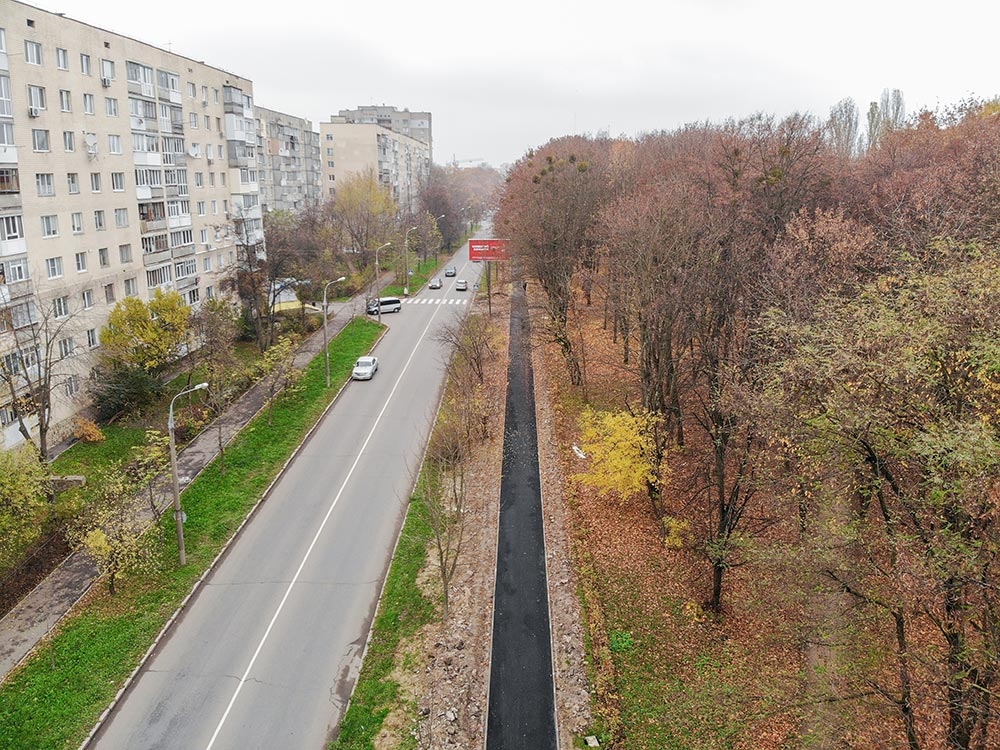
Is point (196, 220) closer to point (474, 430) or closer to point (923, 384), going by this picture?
point (474, 430)

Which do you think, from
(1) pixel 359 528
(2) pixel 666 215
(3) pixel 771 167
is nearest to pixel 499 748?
(1) pixel 359 528

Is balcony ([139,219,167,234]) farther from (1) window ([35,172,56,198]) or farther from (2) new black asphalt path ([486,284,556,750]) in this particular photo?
(2) new black asphalt path ([486,284,556,750])

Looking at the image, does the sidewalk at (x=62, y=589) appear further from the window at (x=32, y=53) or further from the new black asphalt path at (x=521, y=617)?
the window at (x=32, y=53)

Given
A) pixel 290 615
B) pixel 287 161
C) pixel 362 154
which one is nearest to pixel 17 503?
pixel 290 615

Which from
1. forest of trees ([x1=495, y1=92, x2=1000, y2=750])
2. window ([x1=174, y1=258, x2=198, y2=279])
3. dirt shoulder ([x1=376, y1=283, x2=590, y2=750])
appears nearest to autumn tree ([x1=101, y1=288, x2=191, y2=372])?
window ([x1=174, y1=258, x2=198, y2=279])

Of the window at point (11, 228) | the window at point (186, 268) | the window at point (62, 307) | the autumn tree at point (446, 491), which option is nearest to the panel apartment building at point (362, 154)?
the window at point (186, 268)
